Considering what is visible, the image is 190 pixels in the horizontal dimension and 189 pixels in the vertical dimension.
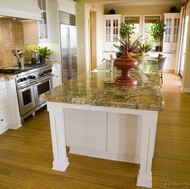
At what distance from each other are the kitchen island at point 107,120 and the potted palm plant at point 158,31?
5965mm

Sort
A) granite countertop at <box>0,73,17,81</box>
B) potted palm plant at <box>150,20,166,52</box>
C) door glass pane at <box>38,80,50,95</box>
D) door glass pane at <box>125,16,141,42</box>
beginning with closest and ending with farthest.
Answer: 1. granite countertop at <box>0,73,17,81</box>
2. door glass pane at <box>38,80,50,95</box>
3. potted palm plant at <box>150,20,166,52</box>
4. door glass pane at <box>125,16,141,42</box>

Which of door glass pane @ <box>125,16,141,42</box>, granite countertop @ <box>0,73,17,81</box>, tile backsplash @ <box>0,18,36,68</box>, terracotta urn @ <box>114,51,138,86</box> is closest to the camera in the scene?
terracotta urn @ <box>114,51,138,86</box>

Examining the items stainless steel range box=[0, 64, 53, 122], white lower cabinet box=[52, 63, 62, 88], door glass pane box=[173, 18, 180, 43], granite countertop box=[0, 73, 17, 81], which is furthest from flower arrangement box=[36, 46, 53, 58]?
door glass pane box=[173, 18, 180, 43]

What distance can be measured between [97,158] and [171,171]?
2.84ft

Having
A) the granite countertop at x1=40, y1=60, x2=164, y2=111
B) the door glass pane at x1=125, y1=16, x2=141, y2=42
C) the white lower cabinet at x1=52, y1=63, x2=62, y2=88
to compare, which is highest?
the door glass pane at x1=125, y1=16, x2=141, y2=42

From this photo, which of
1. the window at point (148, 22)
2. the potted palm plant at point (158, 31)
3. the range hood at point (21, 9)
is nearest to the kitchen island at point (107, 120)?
the range hood at point (21, 9)

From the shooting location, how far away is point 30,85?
11.4 feet

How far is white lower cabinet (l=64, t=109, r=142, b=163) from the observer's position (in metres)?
2.11

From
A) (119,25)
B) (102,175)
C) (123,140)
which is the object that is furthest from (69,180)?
(119,25)

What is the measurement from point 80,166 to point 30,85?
1.86 metres

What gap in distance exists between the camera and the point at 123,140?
2.17m

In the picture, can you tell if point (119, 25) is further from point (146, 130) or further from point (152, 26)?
point (146, 130)

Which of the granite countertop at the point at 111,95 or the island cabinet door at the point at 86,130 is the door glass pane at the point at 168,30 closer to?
the granite countertop at the point at 111,95

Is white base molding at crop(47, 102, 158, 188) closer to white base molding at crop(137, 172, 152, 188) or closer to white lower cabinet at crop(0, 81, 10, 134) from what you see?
white base molding at crop(137, 172, 152, 188)
